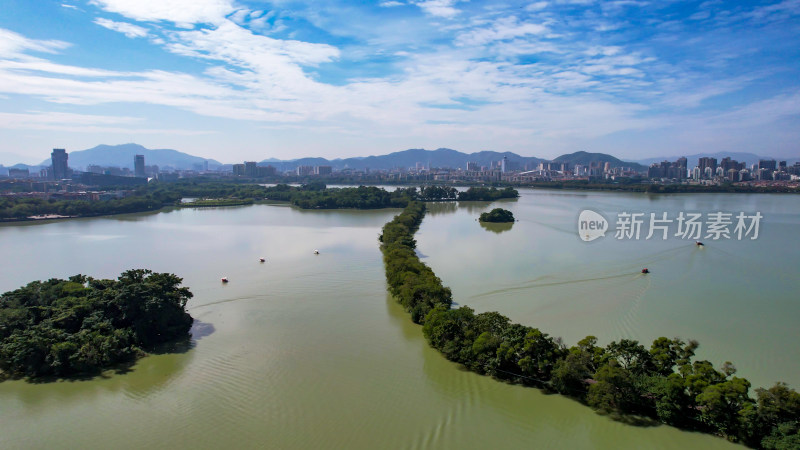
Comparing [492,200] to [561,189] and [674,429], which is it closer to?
[561,189]

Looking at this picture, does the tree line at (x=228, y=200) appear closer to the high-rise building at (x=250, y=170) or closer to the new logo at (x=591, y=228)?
the new logo at (x=591, y=228)

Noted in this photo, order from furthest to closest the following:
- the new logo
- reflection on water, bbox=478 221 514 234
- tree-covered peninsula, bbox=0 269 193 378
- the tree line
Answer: the tree line
reflection on water, bbox=478 221 514 234
the new logo
tree-covered peninsula, bbox=0 269 193 378

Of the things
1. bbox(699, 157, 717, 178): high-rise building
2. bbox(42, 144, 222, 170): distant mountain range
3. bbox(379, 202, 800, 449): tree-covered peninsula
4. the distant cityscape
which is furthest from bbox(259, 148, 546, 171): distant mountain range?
bbox(379, 202, 800, 449): tree-covered peninsula

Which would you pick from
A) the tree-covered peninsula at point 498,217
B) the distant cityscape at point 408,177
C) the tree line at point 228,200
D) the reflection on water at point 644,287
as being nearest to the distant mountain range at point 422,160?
the distant cityscape at point 408,177

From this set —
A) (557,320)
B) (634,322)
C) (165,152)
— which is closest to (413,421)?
(557,320)

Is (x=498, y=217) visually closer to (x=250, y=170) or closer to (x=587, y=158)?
(x=250, y=170)

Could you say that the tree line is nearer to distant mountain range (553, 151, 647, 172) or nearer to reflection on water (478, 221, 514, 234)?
reflection on water (478, 221, 514, 234)
